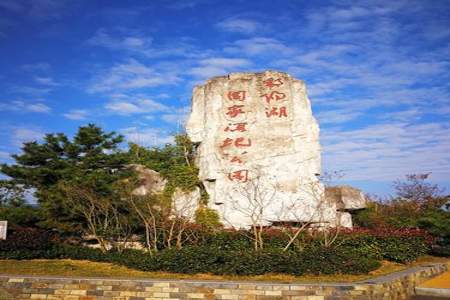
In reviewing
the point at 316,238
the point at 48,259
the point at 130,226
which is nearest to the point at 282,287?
the point at 316,238

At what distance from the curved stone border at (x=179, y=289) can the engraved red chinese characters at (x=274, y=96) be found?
24.6 feet

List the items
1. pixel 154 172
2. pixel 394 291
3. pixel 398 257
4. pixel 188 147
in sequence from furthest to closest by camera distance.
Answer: pixel 188 147
pixel 154 172
pixel 398 257
pixel 394 291

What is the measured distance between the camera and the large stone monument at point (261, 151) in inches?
528

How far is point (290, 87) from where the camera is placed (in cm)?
1427

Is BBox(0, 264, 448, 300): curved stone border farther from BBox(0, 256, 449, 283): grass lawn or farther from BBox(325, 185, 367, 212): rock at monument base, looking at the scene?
BBox(325, 185, 367, 212): rock at monument base

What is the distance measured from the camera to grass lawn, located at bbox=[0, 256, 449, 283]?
871 cm

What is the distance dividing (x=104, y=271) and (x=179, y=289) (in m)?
3.00

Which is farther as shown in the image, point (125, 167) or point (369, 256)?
point (125, 167)

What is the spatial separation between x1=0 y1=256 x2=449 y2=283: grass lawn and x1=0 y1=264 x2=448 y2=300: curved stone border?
3.31 feet

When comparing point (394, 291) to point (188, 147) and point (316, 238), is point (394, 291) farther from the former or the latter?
point (188, 147)

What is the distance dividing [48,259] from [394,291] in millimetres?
9233

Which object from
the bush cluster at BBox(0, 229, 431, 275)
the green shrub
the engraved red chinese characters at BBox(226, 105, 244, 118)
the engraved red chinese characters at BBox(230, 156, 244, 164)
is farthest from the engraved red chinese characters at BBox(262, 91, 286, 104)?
the green shrub

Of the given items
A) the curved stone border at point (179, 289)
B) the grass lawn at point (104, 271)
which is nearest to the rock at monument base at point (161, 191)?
the grass lawn at point (104, 271)

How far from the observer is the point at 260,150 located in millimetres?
13750
